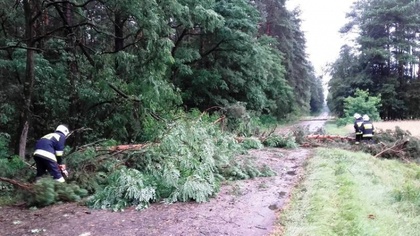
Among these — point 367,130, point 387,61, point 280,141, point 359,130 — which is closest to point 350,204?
point 280,141

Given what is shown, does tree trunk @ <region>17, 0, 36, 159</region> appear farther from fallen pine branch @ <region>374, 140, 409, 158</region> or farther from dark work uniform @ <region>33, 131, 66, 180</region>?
fallen pine branch @ <region>374, 140, 409, 158</region>

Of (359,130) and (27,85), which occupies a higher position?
(27,85)

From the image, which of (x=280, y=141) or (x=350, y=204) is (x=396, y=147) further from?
(x=350, y=204)

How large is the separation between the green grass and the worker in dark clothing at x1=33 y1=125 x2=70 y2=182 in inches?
159

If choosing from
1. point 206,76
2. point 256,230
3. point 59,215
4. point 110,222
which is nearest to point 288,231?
point 256,230

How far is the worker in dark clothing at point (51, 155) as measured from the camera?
20.6 feet

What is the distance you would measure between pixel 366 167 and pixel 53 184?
7.10 m

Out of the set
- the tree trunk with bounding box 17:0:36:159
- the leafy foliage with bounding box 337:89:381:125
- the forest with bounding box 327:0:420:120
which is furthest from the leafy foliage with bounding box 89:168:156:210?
the forest with bounding box 327:0:420:120

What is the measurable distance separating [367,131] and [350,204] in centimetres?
791

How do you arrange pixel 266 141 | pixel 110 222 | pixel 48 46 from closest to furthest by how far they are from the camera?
pixel 110 222 → pixel 48 46 → pixel 266 141

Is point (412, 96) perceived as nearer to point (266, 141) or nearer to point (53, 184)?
point (266, 141)

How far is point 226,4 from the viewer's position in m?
17.9

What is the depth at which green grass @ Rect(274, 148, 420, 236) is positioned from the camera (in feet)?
15.1

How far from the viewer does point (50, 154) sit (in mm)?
6316
